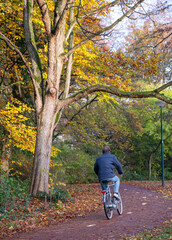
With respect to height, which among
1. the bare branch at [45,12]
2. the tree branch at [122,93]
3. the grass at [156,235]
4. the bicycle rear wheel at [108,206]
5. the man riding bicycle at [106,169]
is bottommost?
the grass at [156,235]

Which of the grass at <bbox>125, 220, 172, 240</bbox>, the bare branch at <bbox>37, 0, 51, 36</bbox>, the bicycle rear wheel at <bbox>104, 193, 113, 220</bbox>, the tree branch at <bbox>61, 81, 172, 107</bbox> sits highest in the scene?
the bare branch at <bbox>37, 0, 51, 36</bbox>

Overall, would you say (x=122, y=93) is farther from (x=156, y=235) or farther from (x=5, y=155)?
(x=5, y=155)

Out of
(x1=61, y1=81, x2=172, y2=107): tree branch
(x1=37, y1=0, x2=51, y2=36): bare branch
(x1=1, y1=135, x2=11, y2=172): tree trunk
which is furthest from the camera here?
(x1=1, y1=135, x2=11, y2=172): tree trunk

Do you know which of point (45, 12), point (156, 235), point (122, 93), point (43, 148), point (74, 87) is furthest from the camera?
point (74, 87)

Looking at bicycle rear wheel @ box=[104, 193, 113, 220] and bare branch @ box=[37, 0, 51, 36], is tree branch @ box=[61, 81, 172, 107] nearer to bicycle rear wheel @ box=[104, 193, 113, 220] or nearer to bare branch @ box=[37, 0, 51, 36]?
bare branch @ box=[37, 0, 51, 36]

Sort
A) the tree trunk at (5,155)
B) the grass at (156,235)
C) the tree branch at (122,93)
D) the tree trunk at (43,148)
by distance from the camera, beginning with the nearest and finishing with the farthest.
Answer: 1. the grass at (156,235)
2. the tree branch at (122,93)
3. the tree trunk at (43,148)
4. the tree trunk at (5,155)

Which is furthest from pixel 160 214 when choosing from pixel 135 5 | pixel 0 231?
pixel 135 5

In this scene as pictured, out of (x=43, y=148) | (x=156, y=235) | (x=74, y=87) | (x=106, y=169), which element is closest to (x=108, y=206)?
(x=106, y=169)

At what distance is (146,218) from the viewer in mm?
7195

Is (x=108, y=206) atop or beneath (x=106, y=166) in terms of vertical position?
beneath

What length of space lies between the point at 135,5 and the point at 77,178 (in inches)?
477

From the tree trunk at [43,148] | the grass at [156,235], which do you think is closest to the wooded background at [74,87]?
the tree trunk at [43,148]

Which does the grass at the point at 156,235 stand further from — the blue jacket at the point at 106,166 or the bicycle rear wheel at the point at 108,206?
the blue jacket at the point at 106,166

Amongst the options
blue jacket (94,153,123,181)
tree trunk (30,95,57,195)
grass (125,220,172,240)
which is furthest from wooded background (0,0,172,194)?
grass (125,220,172,240)
